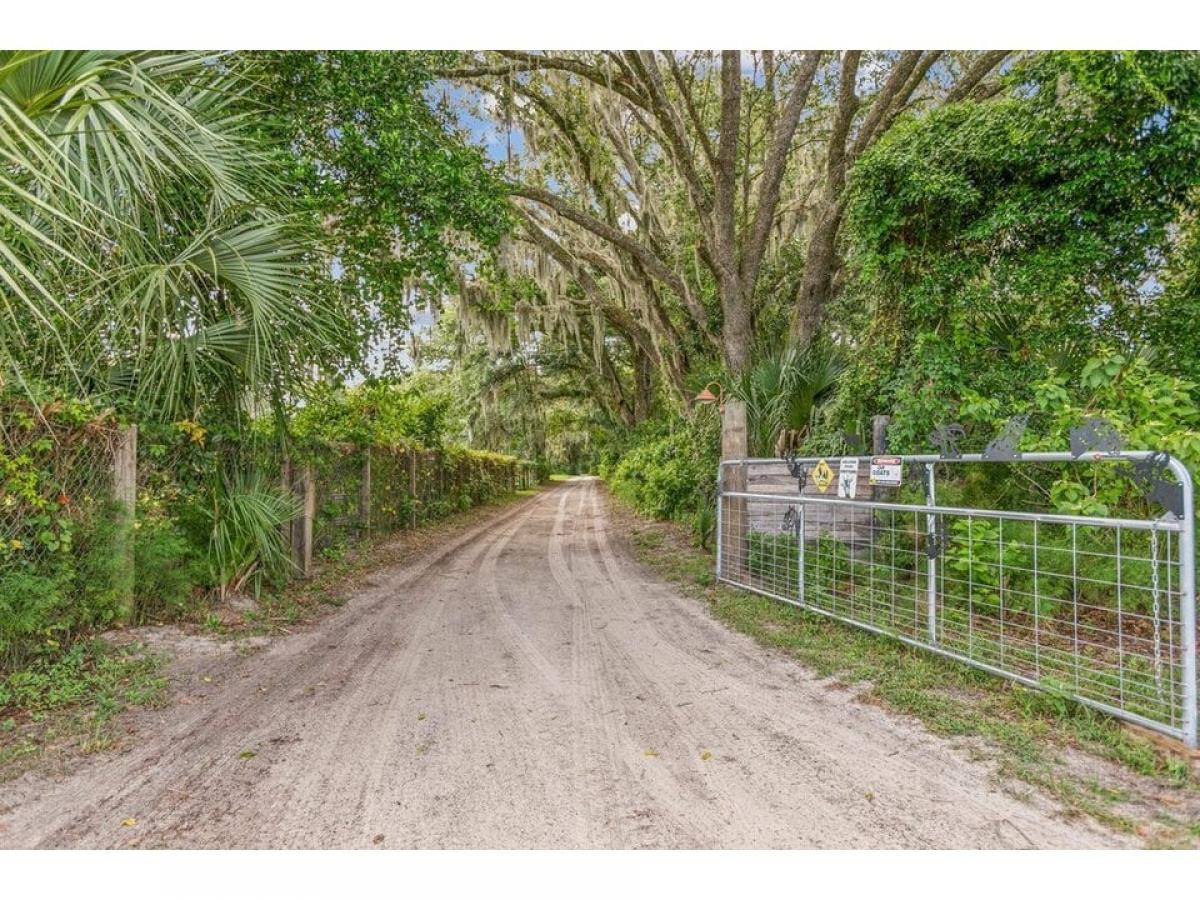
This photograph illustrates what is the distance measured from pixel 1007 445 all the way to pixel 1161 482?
0.78 m

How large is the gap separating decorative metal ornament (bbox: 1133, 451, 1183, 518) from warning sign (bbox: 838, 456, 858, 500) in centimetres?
172

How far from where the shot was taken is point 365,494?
7816 millimetres

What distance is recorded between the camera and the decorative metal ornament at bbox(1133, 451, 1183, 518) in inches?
92.7

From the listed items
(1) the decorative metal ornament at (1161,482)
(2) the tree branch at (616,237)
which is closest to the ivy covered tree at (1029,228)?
(1) the decorative metal ornament at (1161,482)

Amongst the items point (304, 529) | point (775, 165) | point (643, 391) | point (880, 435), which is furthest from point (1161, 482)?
point (643, 391)

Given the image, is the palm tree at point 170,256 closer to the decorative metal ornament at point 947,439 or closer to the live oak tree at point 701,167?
the live oak tree at point 701,167

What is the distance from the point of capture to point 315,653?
150 inches

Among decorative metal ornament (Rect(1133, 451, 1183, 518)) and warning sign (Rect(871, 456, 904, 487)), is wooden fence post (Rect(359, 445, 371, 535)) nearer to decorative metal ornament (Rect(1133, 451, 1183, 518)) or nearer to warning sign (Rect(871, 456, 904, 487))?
warning sign (Rect(871, 456, 904, 487))

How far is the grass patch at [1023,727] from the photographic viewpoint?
79.3 inches

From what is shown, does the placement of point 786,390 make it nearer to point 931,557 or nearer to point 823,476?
point 823,476

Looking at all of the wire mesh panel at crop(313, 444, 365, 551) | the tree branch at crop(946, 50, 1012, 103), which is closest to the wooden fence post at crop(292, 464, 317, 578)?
the wire mesh panel at crop(313, 444, 365, 551)
